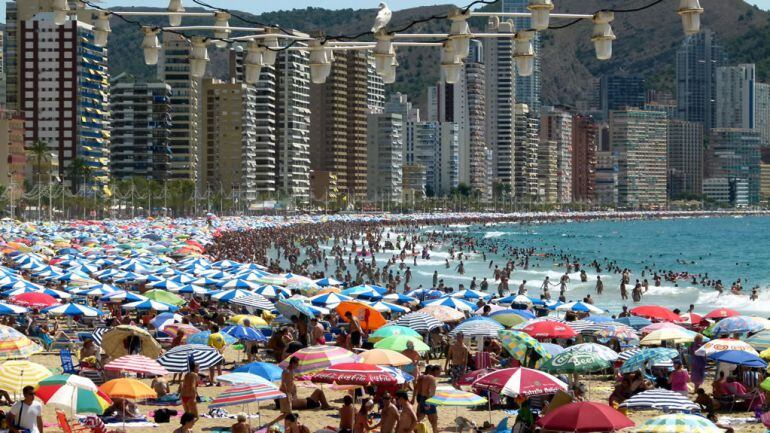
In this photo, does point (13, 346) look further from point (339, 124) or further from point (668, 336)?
point (339, 124)

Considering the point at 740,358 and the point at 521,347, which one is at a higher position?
the point at 521,347

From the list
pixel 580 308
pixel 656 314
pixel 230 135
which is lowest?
pixel 580 308

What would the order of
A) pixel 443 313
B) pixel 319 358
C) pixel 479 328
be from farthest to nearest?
pixel 443 313
pixel 479 328
pixel 319 358

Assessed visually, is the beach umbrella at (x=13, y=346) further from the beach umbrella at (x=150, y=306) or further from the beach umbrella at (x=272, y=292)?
the beach umbrella at (x=272, y=292)

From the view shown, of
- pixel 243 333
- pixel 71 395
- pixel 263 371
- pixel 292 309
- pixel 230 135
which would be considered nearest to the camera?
pixel 71 395

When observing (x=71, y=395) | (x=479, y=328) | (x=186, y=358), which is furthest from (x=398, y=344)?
(x=71, y=395)

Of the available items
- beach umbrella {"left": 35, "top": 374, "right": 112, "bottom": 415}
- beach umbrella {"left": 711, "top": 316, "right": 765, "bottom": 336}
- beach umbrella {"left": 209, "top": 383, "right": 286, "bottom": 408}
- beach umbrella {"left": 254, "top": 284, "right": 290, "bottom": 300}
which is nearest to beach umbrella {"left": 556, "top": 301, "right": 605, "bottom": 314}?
beach umbrella {"left": 711, "top": 316, "right": 765, "bottom": 336}

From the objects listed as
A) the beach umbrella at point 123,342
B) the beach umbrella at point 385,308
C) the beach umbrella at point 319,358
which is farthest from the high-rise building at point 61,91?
the beach umbrella at point 319,358
